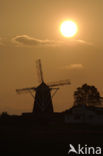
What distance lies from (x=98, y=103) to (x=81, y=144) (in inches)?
2508

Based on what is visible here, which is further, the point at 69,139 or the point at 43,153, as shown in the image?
the point at 69,139

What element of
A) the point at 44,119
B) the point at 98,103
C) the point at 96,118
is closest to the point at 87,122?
the point at 96,118

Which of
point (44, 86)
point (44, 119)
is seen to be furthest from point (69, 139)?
point (44, 86)

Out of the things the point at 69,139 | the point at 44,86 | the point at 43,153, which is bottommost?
the point at 43,153

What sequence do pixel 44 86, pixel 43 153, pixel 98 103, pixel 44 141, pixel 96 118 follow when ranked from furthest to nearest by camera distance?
1. pixel 98 103
2. pixel 44 86
3. pixel 96 118
4. pixel 44 141
5. pixel 43 153

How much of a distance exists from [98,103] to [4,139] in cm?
6211

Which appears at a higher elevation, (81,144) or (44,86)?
(44,86)

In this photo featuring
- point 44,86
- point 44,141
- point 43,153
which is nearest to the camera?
point 43,153

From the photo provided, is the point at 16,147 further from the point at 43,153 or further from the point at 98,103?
the point at 98,103

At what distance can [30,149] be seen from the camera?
32.4 meters

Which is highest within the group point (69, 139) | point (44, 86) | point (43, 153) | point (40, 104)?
point (44, 86)

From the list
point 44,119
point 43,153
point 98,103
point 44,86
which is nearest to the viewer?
point 43,153

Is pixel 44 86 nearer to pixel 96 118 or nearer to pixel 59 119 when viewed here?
pixel 59 119

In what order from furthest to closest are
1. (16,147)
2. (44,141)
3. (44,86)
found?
1. (44,86)
2. (44,141)
3. (16,147)
